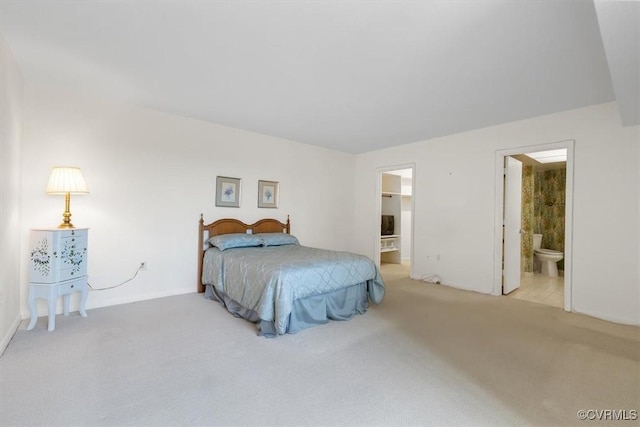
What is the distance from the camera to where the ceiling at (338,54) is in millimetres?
1721

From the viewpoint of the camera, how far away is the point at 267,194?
456cm

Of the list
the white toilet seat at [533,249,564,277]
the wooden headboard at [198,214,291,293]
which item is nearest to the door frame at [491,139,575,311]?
the white toilet seat at [533,249,564,277]

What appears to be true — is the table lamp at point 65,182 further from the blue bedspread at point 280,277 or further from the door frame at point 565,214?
the door frame at point 565,214

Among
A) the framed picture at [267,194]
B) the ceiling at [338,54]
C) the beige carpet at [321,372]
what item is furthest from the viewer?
the framed picture at [267,194]

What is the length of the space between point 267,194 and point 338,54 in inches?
108

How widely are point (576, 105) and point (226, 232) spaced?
14.9 ft

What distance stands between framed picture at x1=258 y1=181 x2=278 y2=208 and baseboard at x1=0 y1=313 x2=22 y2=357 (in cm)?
285

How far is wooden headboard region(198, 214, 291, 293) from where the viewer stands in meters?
3.82

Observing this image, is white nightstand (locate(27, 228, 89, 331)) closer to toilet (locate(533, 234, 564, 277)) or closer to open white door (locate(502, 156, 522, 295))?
open white door (locate(502, 156, 522, 295))

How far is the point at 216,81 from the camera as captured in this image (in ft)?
8.79

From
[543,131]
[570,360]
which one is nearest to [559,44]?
[543,131]

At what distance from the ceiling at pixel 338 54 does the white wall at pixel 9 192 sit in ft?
0.83

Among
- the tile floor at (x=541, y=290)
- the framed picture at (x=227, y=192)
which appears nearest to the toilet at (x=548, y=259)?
the tile floor at (x=541, y=290)

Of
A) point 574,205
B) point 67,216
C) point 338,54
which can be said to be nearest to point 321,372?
point 338,54
